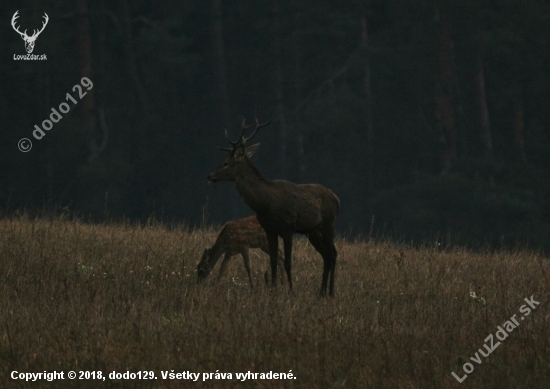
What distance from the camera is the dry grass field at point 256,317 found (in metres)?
7.77

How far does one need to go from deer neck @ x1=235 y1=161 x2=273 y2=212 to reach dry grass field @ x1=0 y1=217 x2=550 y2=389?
0.92 meters

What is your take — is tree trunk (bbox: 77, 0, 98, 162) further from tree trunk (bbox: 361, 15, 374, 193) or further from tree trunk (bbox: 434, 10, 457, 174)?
tree trunk (bbox: 434, 10, 457, 174)

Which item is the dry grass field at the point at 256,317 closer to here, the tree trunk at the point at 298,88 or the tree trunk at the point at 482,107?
the tree trunk at the point at 482,107

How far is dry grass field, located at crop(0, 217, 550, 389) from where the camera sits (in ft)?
25.5

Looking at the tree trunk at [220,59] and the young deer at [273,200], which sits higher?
the tree trunk at [220,59]

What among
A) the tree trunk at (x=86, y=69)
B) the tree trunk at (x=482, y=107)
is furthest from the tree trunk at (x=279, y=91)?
the tree trunk at (x=482, y=107)

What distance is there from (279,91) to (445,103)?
579 cm

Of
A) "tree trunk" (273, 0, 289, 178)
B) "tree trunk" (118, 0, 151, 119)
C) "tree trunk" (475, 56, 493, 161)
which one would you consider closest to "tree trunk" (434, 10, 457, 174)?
"tree trunk" (475, 56, 493, 161)

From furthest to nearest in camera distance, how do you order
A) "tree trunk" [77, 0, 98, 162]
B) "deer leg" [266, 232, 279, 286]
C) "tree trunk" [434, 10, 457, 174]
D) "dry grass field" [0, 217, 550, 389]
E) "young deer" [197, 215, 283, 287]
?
"tree trunk" [77, 0, 98, 162], "tree trunk" [434, 10, 457, 174], "young deer" [197, 215, 283, 287], "deer leg" [266, 232, 279, 286], "dry grass field" [0, 217, 550, 389]

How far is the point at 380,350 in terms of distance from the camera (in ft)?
27.5

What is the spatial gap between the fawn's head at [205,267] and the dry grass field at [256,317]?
171 mm

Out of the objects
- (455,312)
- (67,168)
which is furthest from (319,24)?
(455,312)

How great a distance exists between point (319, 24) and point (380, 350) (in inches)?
1219

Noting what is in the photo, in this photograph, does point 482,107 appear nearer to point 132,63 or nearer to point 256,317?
→ point 132,63
